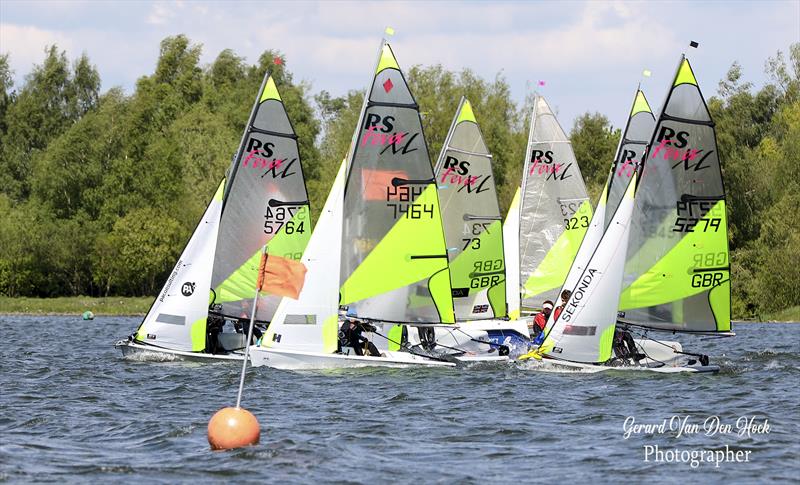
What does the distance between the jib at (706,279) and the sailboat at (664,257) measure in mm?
21

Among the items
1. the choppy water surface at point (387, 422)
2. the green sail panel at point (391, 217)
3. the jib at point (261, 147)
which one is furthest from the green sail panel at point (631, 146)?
the jib at point (261, 147)

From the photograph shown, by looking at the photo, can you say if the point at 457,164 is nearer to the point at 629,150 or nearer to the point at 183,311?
the point at 629,150

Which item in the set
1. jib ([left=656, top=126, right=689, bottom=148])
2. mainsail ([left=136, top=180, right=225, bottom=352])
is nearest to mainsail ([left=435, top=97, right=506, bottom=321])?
mainsail ([left=136, top=180, right=225, bottom=352])

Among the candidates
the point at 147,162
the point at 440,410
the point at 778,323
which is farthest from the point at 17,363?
the point at 147,162

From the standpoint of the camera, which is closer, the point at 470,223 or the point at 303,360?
the point at 303,360

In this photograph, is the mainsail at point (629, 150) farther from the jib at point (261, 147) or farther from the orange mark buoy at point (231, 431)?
the orange mark buoy at point (231, 431)

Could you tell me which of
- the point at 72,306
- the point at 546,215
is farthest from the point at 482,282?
the point at 72,306

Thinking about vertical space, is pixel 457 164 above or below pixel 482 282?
above

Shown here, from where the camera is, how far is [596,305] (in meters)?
25.8

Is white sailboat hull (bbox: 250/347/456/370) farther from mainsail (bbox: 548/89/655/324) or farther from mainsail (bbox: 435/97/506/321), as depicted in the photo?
mainsail (bbox: 548/89/655/324)

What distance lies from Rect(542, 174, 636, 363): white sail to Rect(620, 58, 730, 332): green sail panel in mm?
737

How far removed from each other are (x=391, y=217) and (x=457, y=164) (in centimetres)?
689

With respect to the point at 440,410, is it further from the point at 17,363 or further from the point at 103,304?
the point at 103,304

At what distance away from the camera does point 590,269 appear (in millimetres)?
26062
